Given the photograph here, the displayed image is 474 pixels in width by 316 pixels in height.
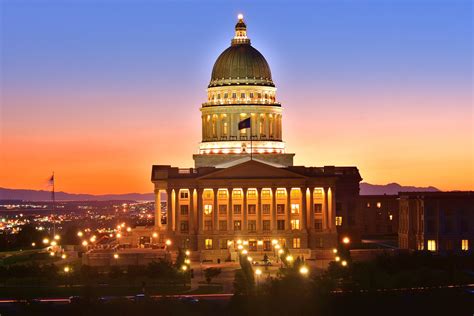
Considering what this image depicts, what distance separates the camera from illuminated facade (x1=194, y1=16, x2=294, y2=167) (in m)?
198

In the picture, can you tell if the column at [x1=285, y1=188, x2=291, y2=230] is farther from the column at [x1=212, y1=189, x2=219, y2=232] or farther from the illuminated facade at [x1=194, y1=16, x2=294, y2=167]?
the illuminated facade at [x1=194, y1=16, x2=294, y2=167]

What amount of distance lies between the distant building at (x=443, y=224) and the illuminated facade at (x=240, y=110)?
96.4 feet

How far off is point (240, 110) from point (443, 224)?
37266mm

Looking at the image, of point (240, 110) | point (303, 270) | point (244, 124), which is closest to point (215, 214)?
point (244, 124)

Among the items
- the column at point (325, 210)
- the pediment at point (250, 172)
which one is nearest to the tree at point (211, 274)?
the pediment at point (250, 172)

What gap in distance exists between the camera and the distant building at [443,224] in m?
172

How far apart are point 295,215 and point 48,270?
154 feet

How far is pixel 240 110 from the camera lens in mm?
197750

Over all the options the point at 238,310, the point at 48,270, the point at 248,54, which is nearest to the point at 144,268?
the point at 48,270

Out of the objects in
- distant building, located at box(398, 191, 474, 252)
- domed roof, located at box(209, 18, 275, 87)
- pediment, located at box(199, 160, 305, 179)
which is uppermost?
domed roof, located at box(209, 18, 275, 87)

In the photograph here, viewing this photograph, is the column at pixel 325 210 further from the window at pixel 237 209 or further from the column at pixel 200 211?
the column at pixel 200 211

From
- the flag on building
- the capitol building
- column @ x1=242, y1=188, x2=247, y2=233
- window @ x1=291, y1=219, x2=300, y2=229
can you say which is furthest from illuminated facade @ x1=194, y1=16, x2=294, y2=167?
window @ x1=291, y1=219, x2=300, y2=229

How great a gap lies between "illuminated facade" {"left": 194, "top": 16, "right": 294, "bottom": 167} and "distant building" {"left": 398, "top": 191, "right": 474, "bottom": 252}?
29.4m

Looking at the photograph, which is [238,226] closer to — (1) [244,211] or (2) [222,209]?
(1) [244,211]
